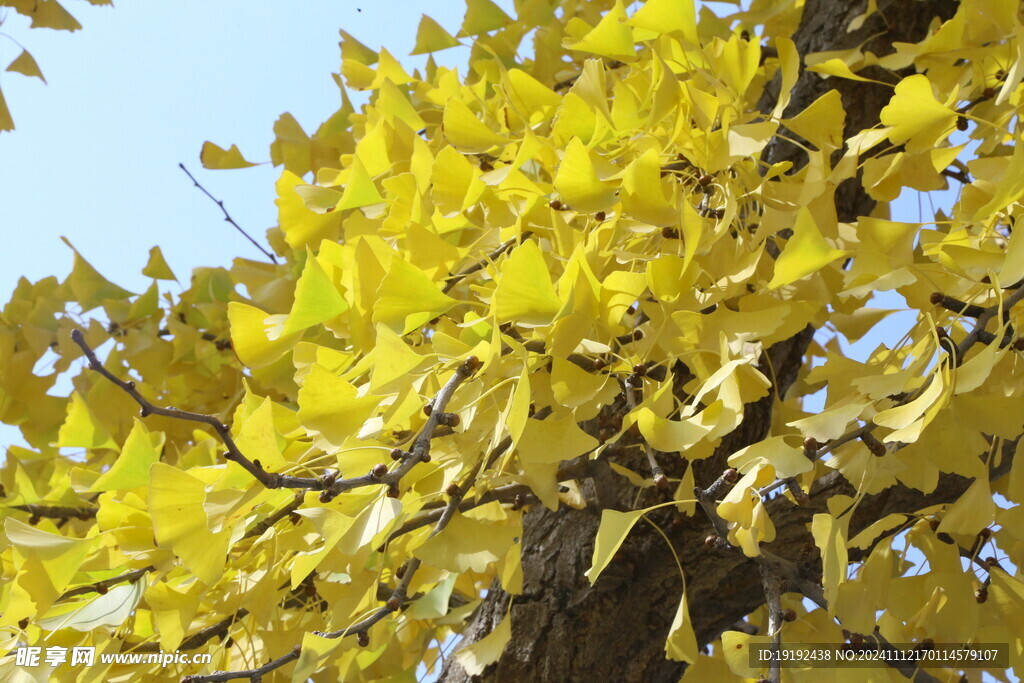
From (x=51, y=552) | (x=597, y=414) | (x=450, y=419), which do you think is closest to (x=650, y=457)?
(x=597, y=414)

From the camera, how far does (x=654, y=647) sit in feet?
2.20

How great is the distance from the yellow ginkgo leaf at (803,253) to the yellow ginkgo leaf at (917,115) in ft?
0.36

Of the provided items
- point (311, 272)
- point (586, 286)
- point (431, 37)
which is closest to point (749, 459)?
point (586, 286)

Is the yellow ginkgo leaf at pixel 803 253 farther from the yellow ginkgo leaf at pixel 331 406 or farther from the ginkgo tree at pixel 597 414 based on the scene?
the yellow ginkgo leaf at pixel 331 406

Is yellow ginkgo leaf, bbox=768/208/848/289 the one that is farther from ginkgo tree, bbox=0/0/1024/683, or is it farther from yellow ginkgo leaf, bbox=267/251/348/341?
yellow ginkgo leaf, bbox=267/251/348/341

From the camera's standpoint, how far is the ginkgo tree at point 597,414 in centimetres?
41

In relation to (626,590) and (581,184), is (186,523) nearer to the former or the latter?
(581,184)

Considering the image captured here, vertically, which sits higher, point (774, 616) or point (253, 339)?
point (253, 339)

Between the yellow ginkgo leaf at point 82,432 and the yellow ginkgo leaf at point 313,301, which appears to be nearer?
the yellow ginkgo leaf at point 313,301

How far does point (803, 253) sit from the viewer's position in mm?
422

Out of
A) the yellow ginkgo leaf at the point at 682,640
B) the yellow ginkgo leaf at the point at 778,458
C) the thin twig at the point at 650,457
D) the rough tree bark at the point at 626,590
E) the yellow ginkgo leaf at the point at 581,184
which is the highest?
the yellow ginkgo leaf at the point at 581,184

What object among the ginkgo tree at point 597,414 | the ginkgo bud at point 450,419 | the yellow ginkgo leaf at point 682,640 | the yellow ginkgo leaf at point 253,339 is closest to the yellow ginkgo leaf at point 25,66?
the ginkgo tree at point 597,414

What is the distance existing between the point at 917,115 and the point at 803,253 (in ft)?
0.45

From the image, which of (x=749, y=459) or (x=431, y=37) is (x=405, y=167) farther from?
(x=749, y=459)
